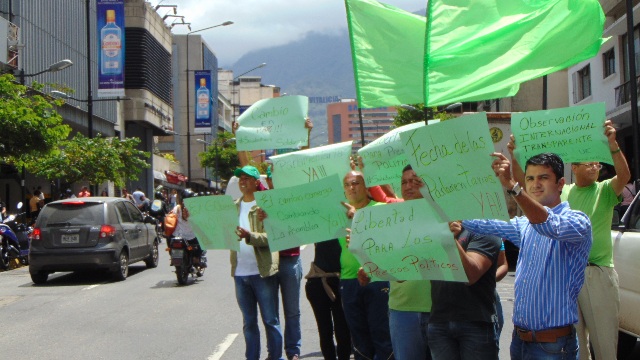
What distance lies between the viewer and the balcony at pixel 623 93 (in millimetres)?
25822

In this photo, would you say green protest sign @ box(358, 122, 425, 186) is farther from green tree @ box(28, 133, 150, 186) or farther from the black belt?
green tree @ box(28, 133, 150, 186)

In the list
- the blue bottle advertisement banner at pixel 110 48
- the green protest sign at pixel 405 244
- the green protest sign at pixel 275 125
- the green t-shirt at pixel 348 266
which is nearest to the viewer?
the green protest sign at pixel 405 244

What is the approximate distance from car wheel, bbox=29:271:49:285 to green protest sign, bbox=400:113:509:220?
13.3 metres

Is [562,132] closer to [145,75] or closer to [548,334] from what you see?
[548,334]

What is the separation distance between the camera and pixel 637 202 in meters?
7.73

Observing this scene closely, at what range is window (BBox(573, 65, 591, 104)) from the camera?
33375 millimetres

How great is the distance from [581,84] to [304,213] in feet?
100.0

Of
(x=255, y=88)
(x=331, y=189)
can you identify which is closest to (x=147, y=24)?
(x=331, y=189)

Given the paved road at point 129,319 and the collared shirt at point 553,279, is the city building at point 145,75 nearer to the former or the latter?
the paved road at point 129,319

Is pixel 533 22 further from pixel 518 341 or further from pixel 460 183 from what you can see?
pixel 518 341

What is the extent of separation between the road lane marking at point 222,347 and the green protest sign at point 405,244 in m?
4.42

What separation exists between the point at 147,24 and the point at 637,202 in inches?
1866

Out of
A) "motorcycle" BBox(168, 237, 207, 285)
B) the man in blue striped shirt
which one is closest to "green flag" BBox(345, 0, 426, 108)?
the man in blue striped shirt

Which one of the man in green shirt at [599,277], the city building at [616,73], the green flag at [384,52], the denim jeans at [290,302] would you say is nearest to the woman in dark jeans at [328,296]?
the denim jeans at [290,302]
